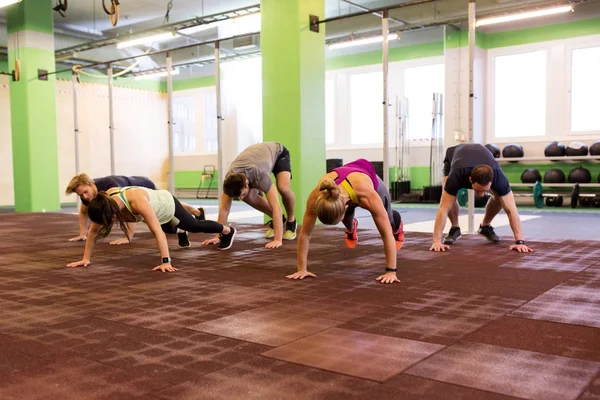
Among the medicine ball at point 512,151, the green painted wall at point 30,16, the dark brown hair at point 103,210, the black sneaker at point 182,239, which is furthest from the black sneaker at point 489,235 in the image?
the green painted wall at point 30,16

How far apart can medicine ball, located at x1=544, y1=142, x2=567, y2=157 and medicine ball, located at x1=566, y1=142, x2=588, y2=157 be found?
13cm

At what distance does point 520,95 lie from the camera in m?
10.8

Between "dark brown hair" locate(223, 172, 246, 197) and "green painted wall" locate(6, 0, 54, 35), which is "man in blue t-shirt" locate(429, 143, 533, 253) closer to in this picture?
"dark brown hair" locate(223, 172, 246, 197)

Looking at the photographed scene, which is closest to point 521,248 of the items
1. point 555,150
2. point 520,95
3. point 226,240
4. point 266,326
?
point 226,240

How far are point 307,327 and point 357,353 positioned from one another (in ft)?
1.30

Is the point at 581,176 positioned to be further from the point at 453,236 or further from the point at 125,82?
the point at 125,82

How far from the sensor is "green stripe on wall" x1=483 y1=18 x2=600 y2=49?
390 inches

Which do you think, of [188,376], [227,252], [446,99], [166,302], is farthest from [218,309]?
[446,99]

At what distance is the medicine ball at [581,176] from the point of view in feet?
30.5

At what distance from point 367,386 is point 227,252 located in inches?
118

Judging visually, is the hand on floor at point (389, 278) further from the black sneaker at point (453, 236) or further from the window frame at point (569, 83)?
the window frame at point (569, 83)

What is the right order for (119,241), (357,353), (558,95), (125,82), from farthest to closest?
(125,82)
(558,95)
(119,241)
(357,353)

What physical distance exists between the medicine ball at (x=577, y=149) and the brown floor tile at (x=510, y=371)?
27.9 ft

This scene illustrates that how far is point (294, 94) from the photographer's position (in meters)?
6.51
